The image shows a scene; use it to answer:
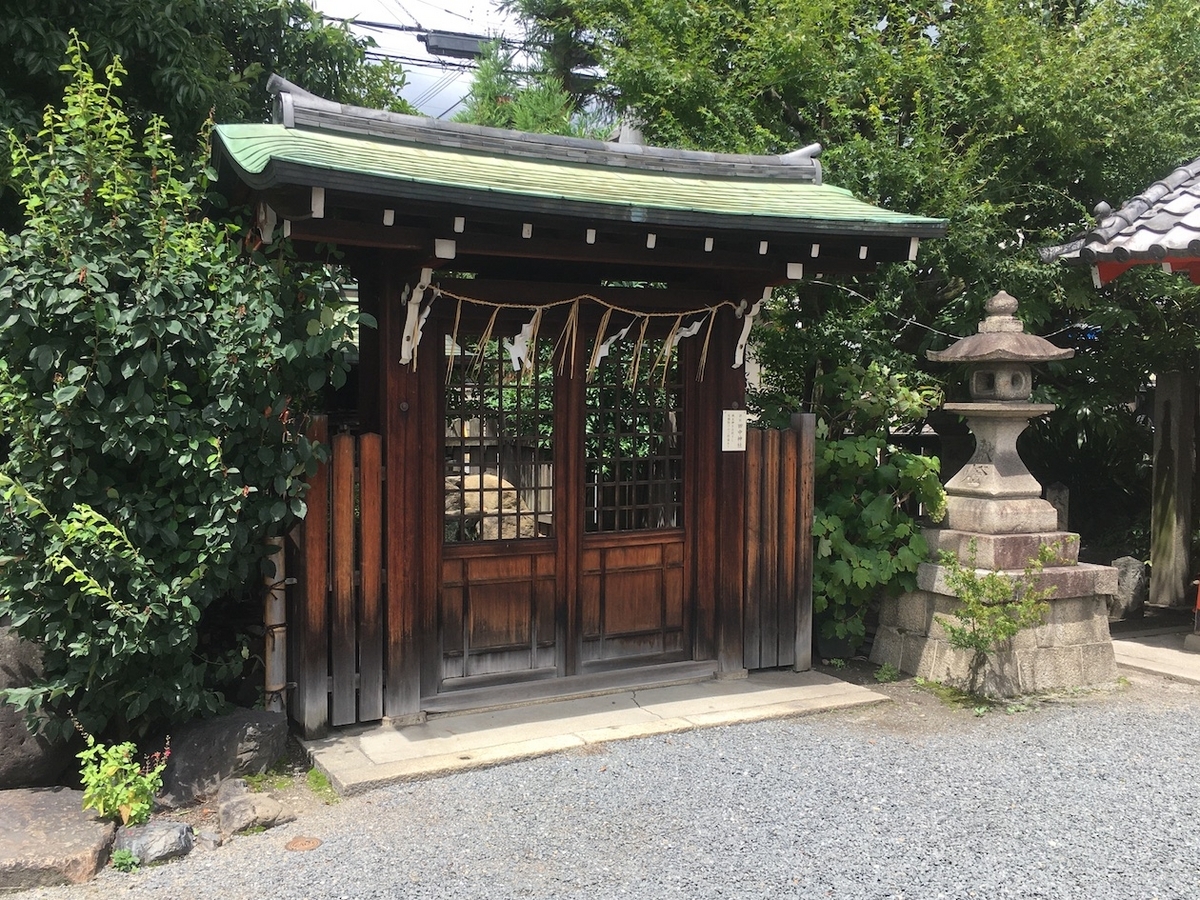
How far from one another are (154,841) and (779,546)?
15.6ft

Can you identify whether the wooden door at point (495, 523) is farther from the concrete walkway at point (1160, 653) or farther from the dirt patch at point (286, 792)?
the concrete walkway at point (1160, 653)

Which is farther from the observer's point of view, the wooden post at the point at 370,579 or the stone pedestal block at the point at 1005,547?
the stone pedestal block at the point at 1005,547

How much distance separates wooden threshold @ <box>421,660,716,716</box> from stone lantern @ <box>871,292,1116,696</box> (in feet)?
5.88

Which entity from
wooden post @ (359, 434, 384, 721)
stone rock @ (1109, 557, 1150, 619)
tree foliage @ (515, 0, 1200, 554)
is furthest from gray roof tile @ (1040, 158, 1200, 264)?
wooden post @ (359, 434, 384, 721)

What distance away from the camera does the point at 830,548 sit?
787cm

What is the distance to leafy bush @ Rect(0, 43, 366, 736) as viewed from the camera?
486 centimetres

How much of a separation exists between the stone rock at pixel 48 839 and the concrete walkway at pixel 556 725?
121 centimetres

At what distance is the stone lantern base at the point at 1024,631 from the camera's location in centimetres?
725

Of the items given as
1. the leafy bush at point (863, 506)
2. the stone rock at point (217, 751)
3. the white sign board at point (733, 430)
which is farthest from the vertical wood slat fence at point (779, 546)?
the stone rock at point (217, 751)

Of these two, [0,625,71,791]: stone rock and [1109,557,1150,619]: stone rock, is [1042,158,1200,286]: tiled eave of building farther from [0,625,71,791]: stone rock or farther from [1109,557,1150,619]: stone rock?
[0,625,71,791]: stone rock

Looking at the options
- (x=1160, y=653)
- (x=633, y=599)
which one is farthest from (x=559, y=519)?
(x=1160, y=653)

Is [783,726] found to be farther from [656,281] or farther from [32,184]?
[32,184]

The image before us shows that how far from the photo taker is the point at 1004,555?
7.36m

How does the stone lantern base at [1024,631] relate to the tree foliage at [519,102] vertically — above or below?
below
